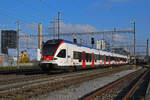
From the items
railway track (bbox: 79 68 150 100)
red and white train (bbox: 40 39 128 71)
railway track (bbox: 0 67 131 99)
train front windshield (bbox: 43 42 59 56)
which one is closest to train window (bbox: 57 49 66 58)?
red and white train (bbox: 40 39 128 71)

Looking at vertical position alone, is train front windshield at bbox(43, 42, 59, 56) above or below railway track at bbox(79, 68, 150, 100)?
above

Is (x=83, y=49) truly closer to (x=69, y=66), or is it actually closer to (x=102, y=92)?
(x=69, y=66)

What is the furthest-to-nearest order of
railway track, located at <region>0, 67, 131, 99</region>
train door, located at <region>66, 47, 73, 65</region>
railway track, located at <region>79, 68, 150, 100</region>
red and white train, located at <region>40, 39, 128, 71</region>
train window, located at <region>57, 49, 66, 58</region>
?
1. train door, located at <region>66, 47, 73, 65</region>
2. train window, located at <region>57, 49, 66, 58</region>
3. red and white train, located at <region>40, 39, 128, 71</region>
4. railway track, located at <region>0, 67, 131, 99</region>
5. railway track, located at <region>79, 68, 150, 100</region>

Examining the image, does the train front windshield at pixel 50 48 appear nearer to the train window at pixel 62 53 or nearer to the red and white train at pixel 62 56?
the red and white train at pixel 62 56

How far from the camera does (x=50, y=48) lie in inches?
819

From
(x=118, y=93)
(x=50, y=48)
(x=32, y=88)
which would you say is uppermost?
(x=50, y=48)

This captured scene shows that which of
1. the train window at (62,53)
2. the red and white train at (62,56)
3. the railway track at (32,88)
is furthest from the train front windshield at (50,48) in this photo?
the railway track at (32,88)

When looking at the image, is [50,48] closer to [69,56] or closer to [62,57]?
[62,57]

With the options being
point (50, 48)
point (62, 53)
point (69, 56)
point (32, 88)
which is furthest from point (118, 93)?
point (69, 56)

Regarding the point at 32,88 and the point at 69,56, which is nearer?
the point at 32,88

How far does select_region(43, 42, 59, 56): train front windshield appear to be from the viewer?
67.3 ft

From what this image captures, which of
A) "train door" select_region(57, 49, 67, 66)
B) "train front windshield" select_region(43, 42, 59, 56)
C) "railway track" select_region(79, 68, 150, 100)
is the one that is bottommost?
"railway track" select_region(79, 68, 150, 100)

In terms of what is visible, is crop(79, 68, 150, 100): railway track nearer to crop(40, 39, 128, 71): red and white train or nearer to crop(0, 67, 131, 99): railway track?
crop(0, 67, 131, 99): railway track

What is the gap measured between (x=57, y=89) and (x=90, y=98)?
3195 mm
